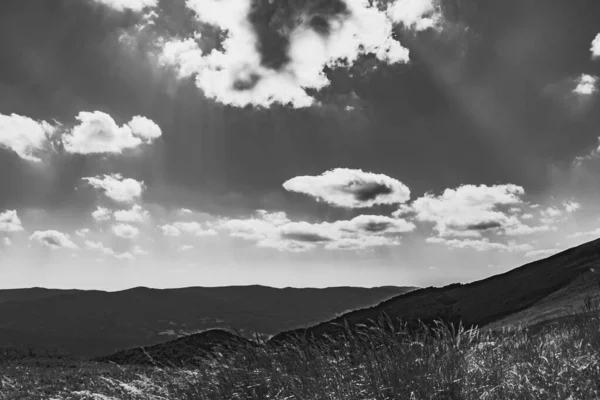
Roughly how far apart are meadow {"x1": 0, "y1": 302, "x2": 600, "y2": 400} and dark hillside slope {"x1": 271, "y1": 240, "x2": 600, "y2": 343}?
1190 inches

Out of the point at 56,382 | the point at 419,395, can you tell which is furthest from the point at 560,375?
the point at 56,382

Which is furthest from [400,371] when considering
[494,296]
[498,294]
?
[498,294]

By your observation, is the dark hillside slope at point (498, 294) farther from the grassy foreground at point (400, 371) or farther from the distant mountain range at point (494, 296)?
the grassy foreground at point (400, 371)

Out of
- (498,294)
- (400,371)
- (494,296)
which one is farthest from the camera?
(498,294)

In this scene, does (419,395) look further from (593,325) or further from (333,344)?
(593,325)

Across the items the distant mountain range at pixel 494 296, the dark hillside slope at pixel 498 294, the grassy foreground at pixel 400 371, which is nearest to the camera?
the grassy foreground at pixel 400 371

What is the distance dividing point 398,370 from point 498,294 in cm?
4604

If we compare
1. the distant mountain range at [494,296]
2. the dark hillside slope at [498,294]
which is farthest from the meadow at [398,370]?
the dark hillside slope at [498,294]

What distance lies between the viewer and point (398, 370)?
19.8ft

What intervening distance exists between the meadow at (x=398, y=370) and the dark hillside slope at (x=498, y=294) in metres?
30.2

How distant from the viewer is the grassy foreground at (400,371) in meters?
5.59

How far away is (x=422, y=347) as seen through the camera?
6605 mm

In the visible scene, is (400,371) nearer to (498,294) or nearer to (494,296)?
(494,296)

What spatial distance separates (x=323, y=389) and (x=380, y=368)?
87 centimetres
